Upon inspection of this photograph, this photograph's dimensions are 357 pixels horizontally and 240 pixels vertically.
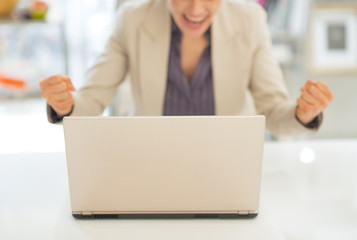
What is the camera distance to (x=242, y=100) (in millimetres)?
1488

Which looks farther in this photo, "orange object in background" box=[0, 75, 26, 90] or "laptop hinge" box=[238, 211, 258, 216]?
"orange object in background" box=[0, 75, 26, 90]

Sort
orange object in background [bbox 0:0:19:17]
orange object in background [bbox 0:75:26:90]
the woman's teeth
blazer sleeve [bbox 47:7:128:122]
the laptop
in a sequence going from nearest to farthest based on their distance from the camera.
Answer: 1. the laptop
2. the woman's teeth
3. blazer sleeve [bbox 47:7:128:122]
4. orange object in background [bbox 0:0:19:17]
5. orange object in background [bbox 0:75:26:90]

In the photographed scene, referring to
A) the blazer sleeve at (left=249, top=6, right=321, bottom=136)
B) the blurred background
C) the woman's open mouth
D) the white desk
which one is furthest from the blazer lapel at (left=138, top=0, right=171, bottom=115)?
A: the blurred background

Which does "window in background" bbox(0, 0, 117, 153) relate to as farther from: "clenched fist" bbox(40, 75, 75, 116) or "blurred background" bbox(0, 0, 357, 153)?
"clenched fist" bbox(40, 75, 75, 116)

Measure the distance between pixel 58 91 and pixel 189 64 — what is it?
599mm

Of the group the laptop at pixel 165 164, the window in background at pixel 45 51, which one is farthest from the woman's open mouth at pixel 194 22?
the window in background at pixel 45 51

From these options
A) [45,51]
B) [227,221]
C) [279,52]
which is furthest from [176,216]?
[45,51]

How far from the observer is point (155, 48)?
1427 millimetres

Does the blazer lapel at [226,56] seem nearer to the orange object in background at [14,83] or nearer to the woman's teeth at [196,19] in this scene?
the woman's teeth at [196,19]

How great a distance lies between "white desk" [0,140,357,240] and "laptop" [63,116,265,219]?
0.04 meters

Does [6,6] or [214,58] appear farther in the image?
[6,6]

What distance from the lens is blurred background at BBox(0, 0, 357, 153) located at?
248cm

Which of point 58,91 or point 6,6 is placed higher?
point 6,6

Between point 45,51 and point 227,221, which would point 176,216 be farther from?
point 45,51
